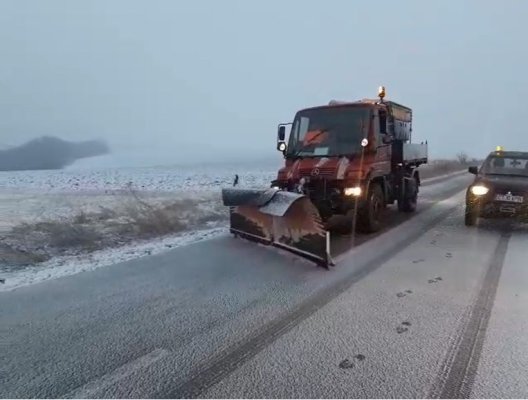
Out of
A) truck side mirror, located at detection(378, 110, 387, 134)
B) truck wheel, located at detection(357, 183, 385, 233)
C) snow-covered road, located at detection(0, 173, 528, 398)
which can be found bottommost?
snow-covered road, located at detection(0, 173, 528, 398)

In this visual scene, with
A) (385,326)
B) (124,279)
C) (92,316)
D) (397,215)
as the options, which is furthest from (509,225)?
(92,316)

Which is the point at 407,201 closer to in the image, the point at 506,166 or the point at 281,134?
the point at 506,166

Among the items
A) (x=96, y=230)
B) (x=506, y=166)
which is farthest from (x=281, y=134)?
(x=506, y=166)

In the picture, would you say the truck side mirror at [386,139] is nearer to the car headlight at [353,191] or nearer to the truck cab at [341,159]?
the truck cab at [341,159]

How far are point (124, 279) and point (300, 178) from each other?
4196mm

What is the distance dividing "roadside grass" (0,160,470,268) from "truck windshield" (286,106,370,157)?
2.93m

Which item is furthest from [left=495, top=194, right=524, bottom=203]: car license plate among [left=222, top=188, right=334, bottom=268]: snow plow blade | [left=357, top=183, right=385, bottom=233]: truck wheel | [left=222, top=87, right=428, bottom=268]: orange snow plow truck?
[left=222, top=188, right=334, bottom=268]: snow plow blade

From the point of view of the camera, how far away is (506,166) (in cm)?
1120

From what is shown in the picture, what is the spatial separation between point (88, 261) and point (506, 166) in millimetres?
9368

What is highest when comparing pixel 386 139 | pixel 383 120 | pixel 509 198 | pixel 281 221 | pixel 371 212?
pixel 383 120

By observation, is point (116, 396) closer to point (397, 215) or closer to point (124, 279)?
point (124, 279)

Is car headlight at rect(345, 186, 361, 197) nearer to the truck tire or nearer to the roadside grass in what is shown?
the roadside grass

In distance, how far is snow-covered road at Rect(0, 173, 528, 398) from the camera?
3.31m

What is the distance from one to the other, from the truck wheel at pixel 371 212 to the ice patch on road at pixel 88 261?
9.51 ft
